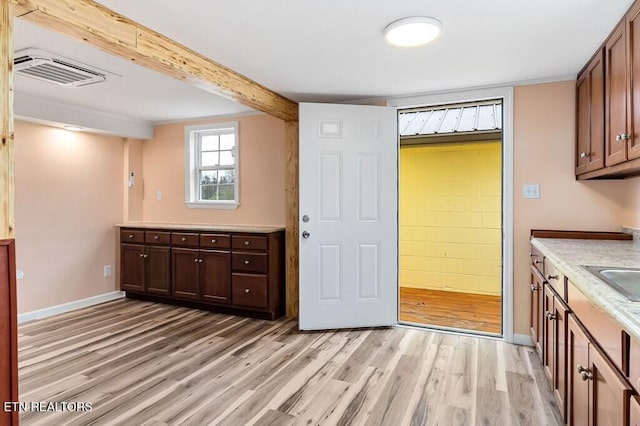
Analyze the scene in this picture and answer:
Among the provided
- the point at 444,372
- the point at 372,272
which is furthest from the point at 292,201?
the point at 444,372

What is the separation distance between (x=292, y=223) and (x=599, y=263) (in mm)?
2711

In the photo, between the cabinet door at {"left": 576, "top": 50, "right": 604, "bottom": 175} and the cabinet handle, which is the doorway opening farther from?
the cabinet handle

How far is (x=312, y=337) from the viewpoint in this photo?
328 centimetres

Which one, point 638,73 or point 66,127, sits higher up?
point 66,127

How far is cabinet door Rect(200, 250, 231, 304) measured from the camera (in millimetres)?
3869

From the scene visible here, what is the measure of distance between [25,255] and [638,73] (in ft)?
16.6

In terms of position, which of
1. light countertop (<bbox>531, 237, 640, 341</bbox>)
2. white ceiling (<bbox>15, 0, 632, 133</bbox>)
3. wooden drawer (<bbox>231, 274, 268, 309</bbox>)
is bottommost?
wooden drawer (<bbox>231, 274, 268, 309</bbox>)

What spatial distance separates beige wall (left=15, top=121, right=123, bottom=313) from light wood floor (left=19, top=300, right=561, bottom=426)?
59 centimetres

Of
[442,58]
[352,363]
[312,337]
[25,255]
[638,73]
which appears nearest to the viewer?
[638,73]

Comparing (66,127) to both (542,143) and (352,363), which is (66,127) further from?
(542,143)

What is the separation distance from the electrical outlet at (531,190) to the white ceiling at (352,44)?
2.77ft

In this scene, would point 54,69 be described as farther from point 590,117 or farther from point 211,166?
point 590,117

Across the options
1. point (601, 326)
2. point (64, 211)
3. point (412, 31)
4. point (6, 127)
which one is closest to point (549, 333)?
point (601, 326)

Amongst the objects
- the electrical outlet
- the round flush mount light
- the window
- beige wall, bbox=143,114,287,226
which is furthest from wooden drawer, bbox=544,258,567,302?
the window
